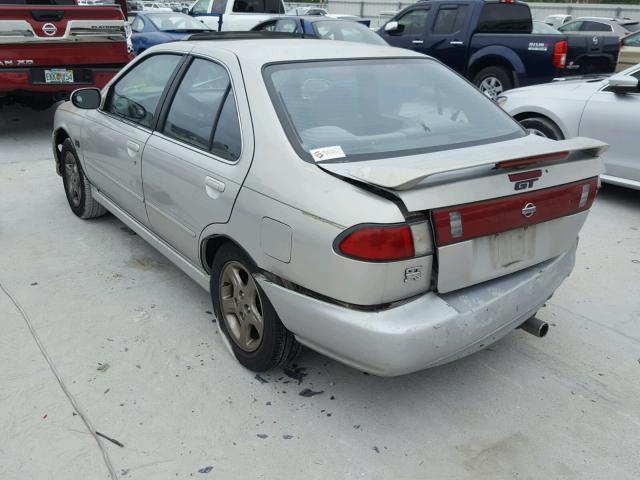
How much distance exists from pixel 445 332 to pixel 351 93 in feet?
4.49

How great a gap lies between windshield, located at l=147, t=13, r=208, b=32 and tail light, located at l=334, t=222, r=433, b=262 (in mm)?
12053

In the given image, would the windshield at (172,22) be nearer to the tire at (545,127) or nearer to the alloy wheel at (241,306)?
the tire at (545,127)

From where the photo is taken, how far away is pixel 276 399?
296 centimetres

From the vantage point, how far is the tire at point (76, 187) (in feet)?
16.5

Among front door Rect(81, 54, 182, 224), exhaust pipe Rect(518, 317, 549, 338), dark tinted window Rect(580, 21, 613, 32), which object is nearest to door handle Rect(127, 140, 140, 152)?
front door Rect(81, 54, 182, 224)

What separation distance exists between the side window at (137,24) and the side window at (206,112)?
11.2 metres

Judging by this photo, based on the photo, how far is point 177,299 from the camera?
3928mm

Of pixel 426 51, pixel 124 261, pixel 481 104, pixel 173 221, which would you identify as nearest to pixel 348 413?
pixel 173 221

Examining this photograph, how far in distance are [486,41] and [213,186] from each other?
8.19 metres

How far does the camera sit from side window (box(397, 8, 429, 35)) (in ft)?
36.2

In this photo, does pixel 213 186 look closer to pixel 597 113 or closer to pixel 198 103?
pixel 198 103

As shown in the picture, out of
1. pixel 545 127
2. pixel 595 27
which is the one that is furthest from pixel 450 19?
pixel 595 27

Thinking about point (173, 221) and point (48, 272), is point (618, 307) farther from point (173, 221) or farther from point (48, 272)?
point (48, 272)

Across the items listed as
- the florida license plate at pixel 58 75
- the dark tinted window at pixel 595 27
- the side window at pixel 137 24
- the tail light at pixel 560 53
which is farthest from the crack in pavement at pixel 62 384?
the dark tinted window at pixel 595 27
